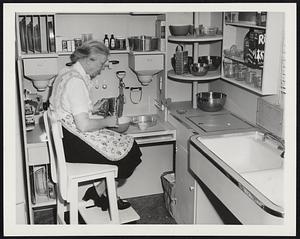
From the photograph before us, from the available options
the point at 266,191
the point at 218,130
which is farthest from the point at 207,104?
the point at 266,191

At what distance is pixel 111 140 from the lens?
9.63 feet

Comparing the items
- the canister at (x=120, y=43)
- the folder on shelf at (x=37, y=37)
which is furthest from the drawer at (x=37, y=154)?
the canister at (x=120, y=43)

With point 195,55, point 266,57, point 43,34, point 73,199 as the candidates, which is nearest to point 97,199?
point 73,199

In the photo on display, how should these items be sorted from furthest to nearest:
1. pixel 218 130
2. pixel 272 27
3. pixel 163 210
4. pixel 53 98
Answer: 1. pixel 163 210
2. pixel 218 130
3. pixel 53 98
4. pixel 272 27

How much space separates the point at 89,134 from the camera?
2.88 metres

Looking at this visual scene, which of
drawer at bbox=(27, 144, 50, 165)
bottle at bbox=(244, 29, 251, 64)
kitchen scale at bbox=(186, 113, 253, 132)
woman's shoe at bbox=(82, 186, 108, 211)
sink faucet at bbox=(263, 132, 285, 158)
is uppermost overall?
bottle at bbox=(244, 29, 251, 64)

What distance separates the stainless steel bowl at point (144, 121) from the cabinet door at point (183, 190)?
0.31 meters

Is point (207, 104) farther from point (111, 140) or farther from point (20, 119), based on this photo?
point (20, 119)

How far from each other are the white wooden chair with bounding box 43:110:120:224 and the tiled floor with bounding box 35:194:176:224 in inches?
24.7

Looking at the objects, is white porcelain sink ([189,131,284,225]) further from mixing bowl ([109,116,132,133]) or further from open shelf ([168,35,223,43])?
open shelf ([168,35,223,43])

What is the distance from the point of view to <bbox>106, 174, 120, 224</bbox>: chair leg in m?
2.84

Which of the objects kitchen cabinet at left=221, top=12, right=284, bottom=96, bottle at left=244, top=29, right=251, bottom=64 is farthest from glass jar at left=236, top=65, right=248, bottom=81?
bottle at left=244, top=29, right=251, bottom=64

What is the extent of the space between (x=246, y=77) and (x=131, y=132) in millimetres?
929

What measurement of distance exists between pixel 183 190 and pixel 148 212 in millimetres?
492
